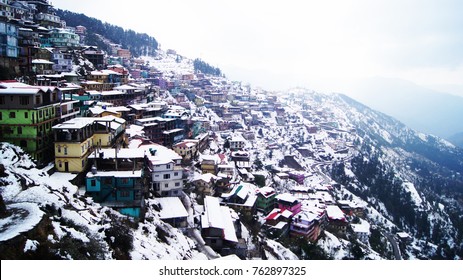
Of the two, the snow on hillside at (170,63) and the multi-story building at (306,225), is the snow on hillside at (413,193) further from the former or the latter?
the snow on hillside at (170,63)

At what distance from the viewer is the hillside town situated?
50.5 feet

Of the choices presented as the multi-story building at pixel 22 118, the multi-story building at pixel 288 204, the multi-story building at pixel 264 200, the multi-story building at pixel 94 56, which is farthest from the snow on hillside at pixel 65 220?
the multi-story building at pixel 94 56

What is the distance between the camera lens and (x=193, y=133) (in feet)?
125

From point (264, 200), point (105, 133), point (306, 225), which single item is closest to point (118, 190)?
point (105, 133)

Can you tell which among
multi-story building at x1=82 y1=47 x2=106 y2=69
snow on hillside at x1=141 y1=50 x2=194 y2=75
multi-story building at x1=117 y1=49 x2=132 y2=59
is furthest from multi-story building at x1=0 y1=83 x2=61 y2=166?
snow on hillside at x1=141 y1=50 x2=194 y2=75

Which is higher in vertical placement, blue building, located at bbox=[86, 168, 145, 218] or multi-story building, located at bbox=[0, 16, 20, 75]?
multi-story building, located at bbox=[0, 16, 20, 75]

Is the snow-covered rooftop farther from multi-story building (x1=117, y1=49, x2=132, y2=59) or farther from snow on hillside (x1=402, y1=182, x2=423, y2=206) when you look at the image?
snow on hillside (x1=402, y1=182, x2=423, y2=206)

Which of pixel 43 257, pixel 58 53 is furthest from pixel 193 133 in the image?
pixel 43 257

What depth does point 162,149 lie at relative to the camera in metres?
22.9

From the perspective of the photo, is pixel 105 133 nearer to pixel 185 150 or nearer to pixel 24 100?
pixel 24 100

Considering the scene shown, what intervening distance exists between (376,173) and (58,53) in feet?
188

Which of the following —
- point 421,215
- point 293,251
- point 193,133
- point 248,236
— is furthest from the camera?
point 421,215

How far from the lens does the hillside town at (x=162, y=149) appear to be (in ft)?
50.5
